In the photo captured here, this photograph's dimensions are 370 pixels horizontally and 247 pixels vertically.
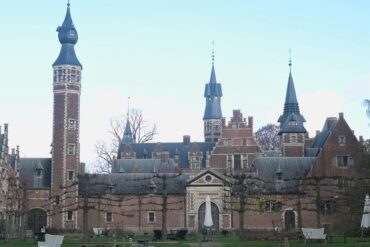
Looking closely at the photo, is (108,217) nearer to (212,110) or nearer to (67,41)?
(67,41)

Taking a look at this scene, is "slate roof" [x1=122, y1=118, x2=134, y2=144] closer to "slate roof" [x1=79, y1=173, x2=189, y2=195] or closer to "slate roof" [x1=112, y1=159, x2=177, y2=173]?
"slate roof" [x1=112, y1=159, x2=177, y2=173]

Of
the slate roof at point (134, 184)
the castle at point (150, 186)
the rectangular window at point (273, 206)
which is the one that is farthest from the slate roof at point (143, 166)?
Answer: the rectangular window at point (273, 206)

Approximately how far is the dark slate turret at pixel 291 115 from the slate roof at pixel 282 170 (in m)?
12.8

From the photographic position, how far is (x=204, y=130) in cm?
10912

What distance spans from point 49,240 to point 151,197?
3839 cm

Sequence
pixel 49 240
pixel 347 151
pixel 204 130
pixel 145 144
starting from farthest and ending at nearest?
1. pixel 204 130
2. pixel 145 144
3. pixel 347 151
4. pixel 49 240

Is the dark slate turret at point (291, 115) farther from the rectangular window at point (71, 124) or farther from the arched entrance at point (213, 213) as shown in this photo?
the rectangular window at point (71, 124)

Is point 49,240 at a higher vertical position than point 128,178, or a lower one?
lower

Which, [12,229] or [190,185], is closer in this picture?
[12,229]

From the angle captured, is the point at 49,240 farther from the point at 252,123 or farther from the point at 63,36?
the point at 252,123

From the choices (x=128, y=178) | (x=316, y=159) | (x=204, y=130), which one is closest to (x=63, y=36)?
(x=128, y=178)

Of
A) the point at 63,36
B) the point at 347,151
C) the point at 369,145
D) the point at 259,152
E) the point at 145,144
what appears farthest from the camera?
the point at 145,144

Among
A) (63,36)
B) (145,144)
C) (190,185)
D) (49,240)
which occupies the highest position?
(63,36)

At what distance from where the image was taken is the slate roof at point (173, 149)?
92.1m
